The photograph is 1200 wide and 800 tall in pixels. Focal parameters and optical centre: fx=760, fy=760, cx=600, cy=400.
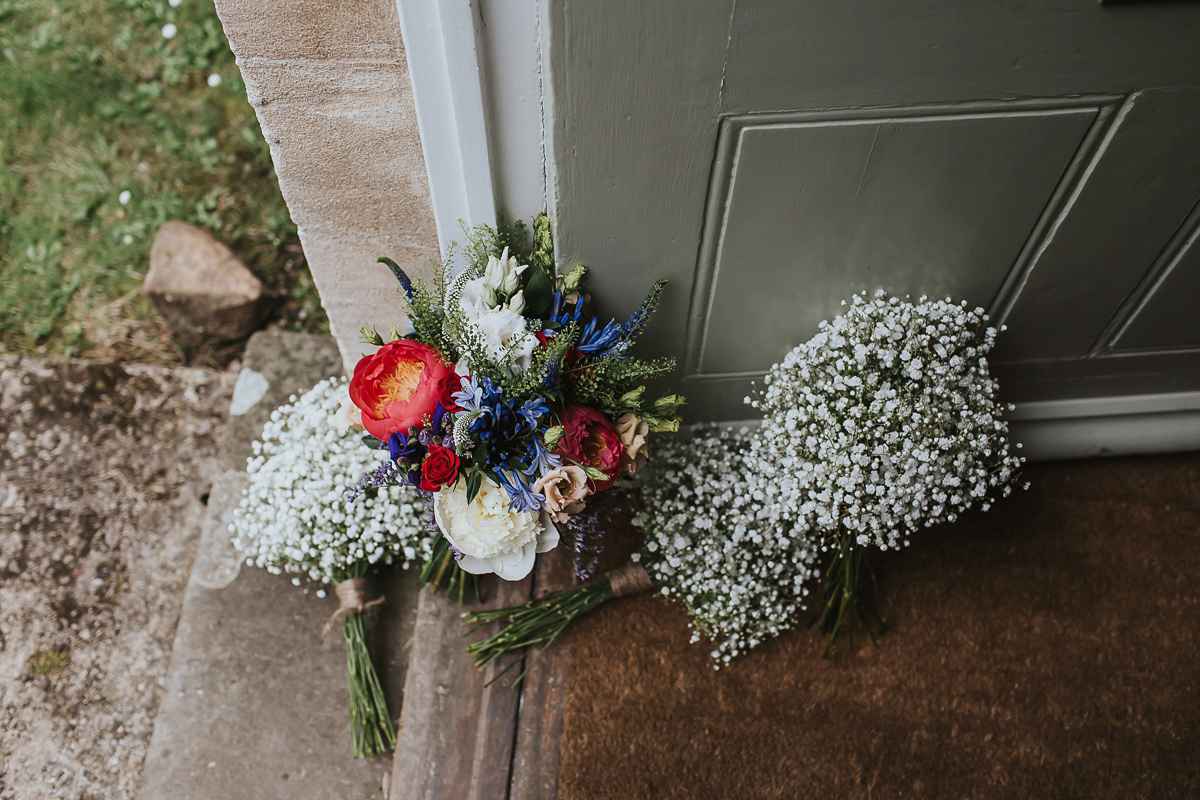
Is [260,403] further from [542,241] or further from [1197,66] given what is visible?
[1197,66]

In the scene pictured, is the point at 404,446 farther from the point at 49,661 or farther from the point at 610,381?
the point at 49,661

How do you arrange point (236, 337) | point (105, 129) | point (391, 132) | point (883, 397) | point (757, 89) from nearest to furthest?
point (757, 89) < point (391, 132) < point (883, 397) < point (236, 337) < point (105, 129)

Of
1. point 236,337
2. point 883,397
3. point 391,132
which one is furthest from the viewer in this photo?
point 236,337

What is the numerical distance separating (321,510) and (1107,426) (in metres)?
1.96

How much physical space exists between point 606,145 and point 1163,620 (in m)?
1.67

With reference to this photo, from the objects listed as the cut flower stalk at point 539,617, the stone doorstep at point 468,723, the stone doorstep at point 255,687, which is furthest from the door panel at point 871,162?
the stone doorstep at point 255,687

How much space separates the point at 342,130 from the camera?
4.42 ft

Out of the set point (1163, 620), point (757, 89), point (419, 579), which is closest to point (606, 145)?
point (757, 89)

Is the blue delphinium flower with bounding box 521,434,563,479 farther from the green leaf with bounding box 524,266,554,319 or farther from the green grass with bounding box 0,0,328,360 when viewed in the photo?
the green grass with bounding box 0,0,328,360

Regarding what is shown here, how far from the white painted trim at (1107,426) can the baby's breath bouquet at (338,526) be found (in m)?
1.53

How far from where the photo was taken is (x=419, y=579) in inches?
72.4

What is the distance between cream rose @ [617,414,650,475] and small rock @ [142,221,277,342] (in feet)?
4.79

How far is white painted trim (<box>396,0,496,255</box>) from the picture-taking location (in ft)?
3.60

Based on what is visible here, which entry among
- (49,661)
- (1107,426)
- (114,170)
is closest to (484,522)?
(49,661)
